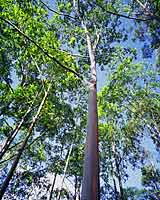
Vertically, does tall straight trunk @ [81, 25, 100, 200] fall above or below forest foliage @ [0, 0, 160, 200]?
below

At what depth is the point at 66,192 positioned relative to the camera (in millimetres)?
21000

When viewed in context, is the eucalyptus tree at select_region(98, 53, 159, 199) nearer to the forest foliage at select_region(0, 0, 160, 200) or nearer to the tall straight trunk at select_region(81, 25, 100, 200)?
the forest foliage at select_region(0, 0, 160, 200)

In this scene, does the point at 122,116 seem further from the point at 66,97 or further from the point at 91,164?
the point at 91,164

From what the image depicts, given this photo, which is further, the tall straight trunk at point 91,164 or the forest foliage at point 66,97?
the forest foliage at point 66,97

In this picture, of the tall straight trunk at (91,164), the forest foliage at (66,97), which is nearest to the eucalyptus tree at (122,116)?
the forest foliage at (66,97)

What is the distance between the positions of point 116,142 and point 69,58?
10320 millimetres

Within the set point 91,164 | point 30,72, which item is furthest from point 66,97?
point 91,164

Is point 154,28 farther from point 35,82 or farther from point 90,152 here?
point 90,152

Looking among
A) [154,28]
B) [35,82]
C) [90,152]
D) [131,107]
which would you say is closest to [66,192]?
[131,107]

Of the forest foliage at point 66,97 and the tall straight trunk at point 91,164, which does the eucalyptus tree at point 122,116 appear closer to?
the forest foliage at point 66,97

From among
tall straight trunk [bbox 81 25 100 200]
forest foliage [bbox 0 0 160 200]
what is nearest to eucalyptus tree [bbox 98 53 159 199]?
forest foliage [bbox 0 0 160 200]

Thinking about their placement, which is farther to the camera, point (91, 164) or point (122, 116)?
point (122, 116)

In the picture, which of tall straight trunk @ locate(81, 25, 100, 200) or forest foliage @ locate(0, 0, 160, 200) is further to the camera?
forest foliage @ locate(0, 0, 160, 200)

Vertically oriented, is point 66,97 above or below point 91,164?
above
